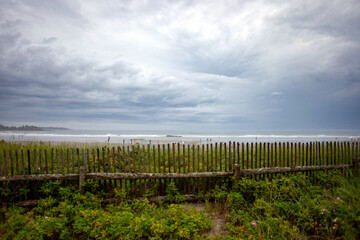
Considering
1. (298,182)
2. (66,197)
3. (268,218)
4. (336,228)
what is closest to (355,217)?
(336,228)

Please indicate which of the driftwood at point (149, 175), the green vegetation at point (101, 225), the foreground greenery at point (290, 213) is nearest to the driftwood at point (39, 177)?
the driftwood at point (149, 175)

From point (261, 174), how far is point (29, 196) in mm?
7388

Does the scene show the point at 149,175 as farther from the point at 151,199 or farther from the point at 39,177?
the point at 39,177

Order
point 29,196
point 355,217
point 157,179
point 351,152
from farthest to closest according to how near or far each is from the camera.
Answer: point 351,152 → point 157,179 → point 29,196 → point 355,217

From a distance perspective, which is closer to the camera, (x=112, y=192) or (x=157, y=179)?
(x=112, y=192)

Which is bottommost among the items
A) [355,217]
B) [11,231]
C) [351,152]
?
[11,231]

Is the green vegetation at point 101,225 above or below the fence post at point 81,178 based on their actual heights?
below

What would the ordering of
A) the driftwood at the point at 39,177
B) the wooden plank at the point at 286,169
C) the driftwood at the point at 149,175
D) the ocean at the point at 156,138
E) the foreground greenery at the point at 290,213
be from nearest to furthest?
1. the foreground greenery at the point at 290,213
2. the driftwood at the point at 39,177
3. the driftwood at the point at 149,175
4. the wooden plank at the point at 286,169
5. the ocean at the point at 156,138

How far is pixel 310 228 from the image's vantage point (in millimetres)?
4828

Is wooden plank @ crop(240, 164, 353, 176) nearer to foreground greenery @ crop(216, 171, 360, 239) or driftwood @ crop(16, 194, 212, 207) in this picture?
foreground greenery @ crop(216, 171, 360, 239)

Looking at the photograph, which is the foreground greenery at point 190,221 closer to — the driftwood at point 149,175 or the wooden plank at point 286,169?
the driftwood at point 149,175

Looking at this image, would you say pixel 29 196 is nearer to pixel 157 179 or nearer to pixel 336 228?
pixel 157 179

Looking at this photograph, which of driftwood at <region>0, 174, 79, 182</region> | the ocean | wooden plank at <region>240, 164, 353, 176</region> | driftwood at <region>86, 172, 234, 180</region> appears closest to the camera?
driftwood at <region>0, 174, 79, 182</region>

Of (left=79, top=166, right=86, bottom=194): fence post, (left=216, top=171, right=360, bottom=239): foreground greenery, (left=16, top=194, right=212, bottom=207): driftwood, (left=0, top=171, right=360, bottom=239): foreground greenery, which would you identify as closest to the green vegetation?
(left=0, top=171, right=360, bottom=239): foreground greenery
